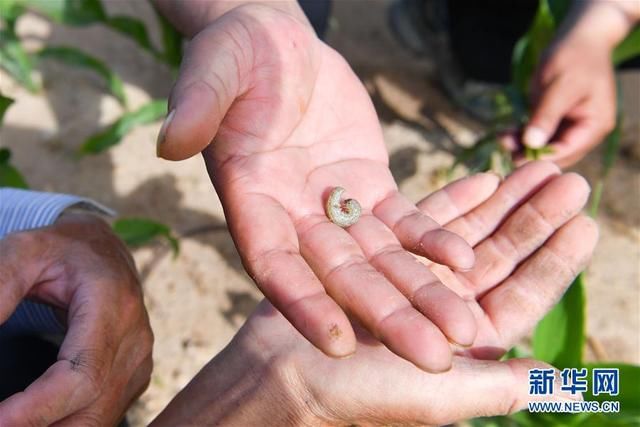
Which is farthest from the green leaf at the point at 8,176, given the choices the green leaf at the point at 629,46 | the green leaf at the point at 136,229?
the green leaf at the point at 629,46

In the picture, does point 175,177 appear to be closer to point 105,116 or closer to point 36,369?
point 105,116

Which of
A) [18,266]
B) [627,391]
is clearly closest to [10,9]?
[18,266]

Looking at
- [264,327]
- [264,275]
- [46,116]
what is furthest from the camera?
[46,116]

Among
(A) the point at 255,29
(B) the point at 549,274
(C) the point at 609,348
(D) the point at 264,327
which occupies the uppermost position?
(A) the point at 255,29

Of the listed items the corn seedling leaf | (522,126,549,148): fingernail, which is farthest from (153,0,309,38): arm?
the corn seedling leaf

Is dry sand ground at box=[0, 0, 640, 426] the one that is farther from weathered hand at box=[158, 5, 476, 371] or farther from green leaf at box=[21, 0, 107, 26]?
weathered hand at box=[158, 5, 476, 371]

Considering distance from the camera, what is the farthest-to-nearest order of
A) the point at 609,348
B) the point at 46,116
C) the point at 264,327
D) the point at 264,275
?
the point at 46,116 < the point at 609,348 < the point at 264,327 < the point at 264,275

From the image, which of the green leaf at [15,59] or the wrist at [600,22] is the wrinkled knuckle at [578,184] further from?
the green leaf at [15,59]

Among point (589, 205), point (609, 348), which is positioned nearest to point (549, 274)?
point (609, 348)
